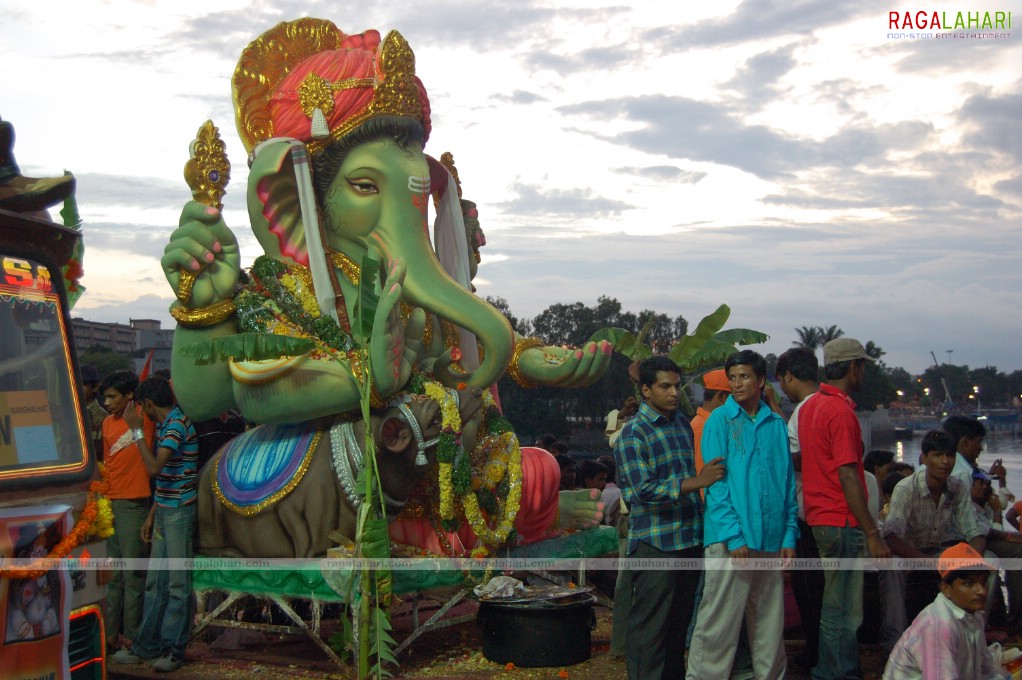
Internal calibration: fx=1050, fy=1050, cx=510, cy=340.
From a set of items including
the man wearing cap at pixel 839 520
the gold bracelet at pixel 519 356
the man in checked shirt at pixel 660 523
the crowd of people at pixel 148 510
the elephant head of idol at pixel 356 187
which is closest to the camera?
the man in checked shirt at pixel 660 523

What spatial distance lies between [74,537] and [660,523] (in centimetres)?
261

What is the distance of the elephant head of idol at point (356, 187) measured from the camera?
6.49 meters

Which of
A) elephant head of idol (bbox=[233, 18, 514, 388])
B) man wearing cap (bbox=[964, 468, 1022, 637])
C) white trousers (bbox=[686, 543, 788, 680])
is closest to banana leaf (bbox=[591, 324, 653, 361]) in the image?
elephant head of idol (bbox=[233, 18, 514, 388])

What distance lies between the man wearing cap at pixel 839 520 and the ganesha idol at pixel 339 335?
1.98 metres

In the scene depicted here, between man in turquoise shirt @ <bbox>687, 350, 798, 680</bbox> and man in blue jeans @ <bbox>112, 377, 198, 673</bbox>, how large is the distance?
3.01m

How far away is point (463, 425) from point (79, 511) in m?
2.93

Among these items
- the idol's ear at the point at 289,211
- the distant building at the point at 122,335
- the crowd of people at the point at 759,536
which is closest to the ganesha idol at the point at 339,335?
the idol's ear at the point at 289,211

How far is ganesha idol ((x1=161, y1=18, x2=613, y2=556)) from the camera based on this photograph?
6.06 m

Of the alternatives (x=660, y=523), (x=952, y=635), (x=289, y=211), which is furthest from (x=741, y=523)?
(x=289, y=211)

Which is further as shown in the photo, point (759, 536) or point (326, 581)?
point (326, 581)

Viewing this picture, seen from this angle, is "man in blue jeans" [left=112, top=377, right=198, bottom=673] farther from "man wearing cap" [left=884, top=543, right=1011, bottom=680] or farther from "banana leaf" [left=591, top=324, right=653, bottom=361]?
"man wearing cap" [left=884, top=543, right=1011, bottom=680]

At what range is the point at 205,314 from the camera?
618cm

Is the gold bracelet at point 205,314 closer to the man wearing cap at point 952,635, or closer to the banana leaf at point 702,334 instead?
the banana leaf at point 702,334

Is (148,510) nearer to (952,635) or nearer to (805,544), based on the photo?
(805,544)
